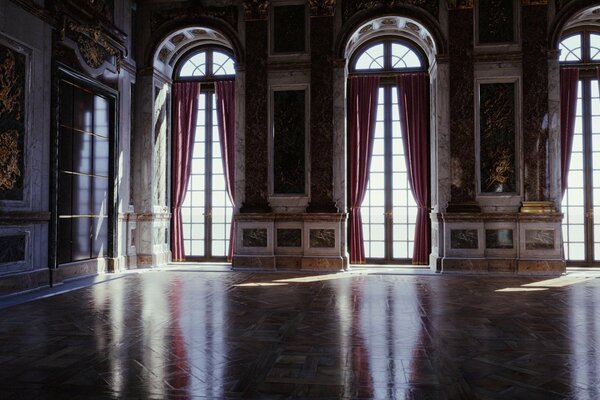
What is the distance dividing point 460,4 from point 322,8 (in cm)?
268

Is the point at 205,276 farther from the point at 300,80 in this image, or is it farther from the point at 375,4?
the point at 375,4

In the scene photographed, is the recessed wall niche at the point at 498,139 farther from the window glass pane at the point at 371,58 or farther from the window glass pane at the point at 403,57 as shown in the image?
the window glass pane at the point at 371,58

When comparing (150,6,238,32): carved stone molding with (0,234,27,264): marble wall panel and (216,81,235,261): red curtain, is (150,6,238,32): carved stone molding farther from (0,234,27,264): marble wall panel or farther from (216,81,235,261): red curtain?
(0,234,27,264): marble wall panel

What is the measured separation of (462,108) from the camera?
378 inches

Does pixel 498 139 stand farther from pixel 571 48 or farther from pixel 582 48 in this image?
pixel 582 48

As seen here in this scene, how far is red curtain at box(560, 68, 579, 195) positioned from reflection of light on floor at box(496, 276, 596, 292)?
227 cm

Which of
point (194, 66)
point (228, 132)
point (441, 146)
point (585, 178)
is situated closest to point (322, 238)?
point (441, 146)

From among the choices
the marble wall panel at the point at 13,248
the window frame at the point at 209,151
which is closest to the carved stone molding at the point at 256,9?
the window frame at the point at 209,151

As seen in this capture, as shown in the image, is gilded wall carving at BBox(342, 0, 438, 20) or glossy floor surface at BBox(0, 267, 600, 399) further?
gilded wall carving at BBox(342, 0, 438, 20)

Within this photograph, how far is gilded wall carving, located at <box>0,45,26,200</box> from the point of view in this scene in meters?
6.72

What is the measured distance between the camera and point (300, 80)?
32.9 feet

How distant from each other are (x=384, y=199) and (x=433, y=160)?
1.31 metres

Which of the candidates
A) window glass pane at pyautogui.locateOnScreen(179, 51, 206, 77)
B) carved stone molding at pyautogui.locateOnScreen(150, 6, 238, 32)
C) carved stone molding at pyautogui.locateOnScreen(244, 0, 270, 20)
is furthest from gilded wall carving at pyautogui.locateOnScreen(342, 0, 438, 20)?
window glass pane at pyautogui.locateOnScreen(179, 51, 206, 77)

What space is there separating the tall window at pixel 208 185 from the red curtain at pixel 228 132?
0.77ft
